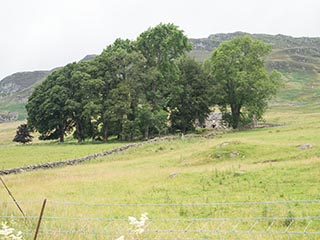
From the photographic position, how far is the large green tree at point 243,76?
56781 millimetres

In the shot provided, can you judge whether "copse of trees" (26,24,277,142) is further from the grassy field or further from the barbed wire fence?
the barbed wire fence

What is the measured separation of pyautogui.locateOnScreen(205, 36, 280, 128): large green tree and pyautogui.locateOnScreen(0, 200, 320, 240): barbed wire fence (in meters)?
43.6

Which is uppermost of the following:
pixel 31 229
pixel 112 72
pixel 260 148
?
pixel 112 72

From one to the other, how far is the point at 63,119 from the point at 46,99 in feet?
13.1

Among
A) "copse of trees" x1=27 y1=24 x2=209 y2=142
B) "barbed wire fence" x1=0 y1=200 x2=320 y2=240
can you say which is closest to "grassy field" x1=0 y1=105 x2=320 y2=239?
"barbed wire fence" x1=0 y1=200 x2=320 y2=240

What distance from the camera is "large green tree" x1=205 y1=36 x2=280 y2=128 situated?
56781 millimetres

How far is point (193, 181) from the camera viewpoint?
69.4 ft

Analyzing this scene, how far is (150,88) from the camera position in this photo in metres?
60.3

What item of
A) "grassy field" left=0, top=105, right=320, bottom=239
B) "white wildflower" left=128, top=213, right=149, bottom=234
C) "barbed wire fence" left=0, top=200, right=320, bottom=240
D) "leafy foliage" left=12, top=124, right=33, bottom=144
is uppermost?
"white wildflower" left=128, top=213, right=149, bottom=234

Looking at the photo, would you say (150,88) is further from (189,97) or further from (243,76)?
(243,76)

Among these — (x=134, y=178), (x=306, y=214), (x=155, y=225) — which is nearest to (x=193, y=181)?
(x=134, y=178)

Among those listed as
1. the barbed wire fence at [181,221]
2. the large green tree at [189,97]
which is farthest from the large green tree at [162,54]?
the barbed wire fence at [181,221]

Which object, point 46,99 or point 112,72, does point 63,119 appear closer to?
point 46,99

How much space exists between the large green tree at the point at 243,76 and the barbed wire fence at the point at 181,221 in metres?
43.6
